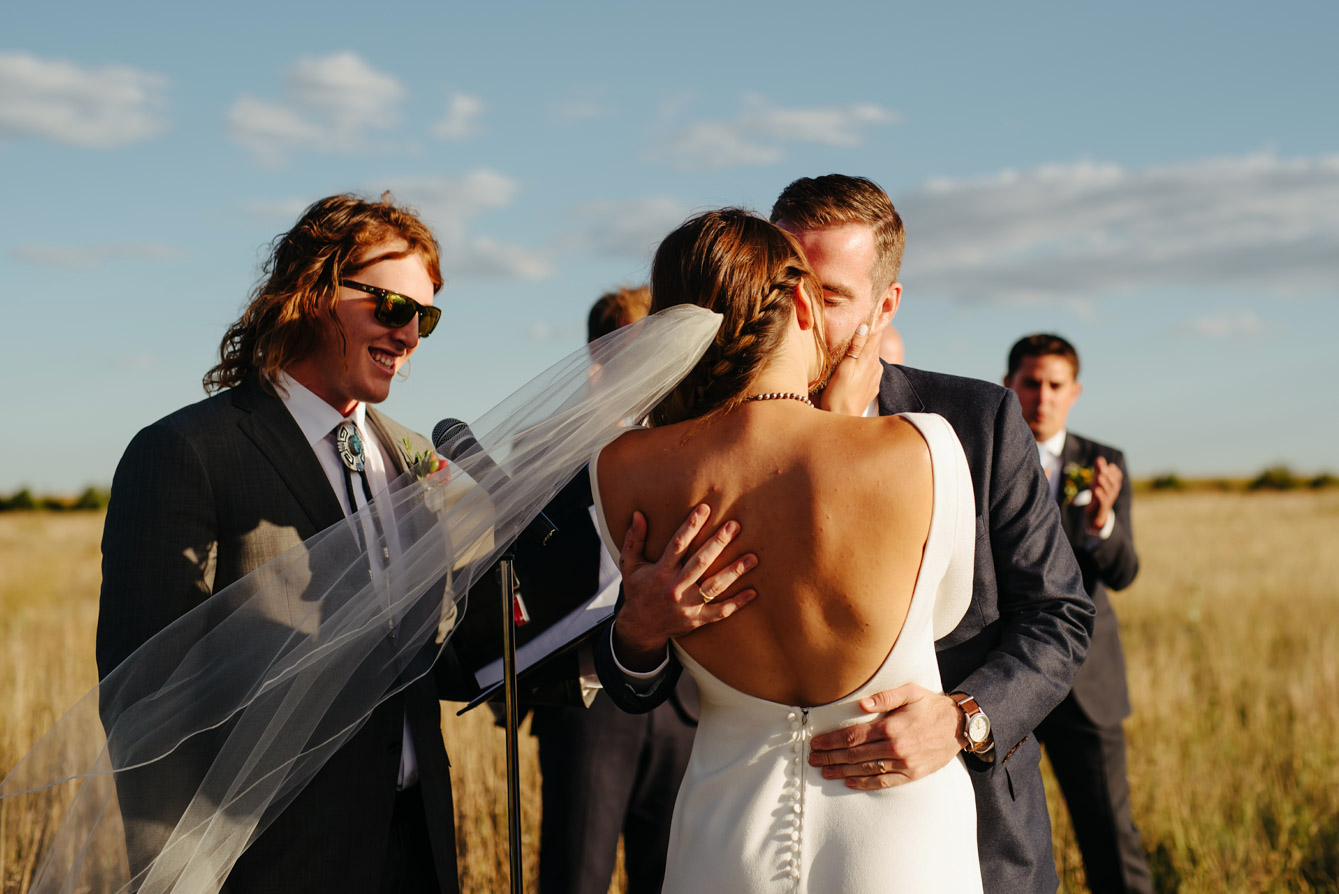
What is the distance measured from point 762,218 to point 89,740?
2079 mm

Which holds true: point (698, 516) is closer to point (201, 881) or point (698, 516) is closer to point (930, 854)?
point (930, 854)

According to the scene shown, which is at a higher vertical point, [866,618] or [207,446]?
[207,446]

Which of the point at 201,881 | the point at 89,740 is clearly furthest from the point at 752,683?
the point at 89,740

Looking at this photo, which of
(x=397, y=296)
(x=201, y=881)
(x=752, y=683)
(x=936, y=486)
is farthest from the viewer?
(x=397, y=296)

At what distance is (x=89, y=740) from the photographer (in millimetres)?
2588

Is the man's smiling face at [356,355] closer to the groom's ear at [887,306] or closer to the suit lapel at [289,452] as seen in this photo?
the suit lapel at [289,452]

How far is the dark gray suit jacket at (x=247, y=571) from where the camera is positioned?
268 centimetres

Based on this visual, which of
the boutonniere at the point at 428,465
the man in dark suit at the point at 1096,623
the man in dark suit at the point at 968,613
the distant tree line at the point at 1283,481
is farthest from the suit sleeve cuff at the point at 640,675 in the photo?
the distant tree line at the point at 1283,481

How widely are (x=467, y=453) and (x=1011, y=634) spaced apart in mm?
1479

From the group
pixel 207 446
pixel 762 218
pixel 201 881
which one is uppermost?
pixel 762 218

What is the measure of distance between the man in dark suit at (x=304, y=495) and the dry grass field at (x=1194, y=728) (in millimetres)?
2385

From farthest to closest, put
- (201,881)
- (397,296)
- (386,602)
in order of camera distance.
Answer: (397,296), (386,602), (201,881)

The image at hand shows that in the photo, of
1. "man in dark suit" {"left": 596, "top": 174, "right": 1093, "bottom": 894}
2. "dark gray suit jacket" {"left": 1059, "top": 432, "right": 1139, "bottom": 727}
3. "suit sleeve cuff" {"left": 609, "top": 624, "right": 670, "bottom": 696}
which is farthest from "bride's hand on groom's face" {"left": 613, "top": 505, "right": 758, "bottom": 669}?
"dark gray suit jacket" {"left": 1059, "top": 432, "right": 1139, "bottom": 727}

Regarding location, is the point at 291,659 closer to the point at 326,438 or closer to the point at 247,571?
the point at 247,571
